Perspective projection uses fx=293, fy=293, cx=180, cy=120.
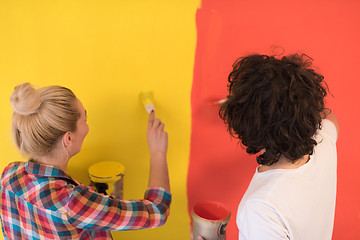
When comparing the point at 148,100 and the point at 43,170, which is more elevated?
the point at 148,100

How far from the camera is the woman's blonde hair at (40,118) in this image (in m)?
0.76

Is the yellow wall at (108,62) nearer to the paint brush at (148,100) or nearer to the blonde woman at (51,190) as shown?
the paint brush at (148,100)

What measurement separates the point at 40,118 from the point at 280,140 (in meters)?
0.62

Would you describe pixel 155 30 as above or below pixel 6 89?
above

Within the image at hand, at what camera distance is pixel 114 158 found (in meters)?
1.12

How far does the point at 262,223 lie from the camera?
69cm

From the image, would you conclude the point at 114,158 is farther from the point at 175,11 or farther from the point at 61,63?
the point at 175,11

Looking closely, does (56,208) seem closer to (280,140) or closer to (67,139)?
(67,139)

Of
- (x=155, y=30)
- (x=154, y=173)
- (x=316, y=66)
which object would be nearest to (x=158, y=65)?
(x=155, y=30)

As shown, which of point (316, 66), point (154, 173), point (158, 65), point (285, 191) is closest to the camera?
point (285, 191)

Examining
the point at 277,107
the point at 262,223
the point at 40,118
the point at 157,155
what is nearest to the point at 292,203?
A: the point at 262,223

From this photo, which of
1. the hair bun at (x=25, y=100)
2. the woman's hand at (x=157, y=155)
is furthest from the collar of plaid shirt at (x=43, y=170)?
the woman's hand at (x=157, y=155)

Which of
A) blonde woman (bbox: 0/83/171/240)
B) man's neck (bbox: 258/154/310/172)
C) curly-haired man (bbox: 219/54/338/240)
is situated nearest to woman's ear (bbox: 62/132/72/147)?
blonde woman (bbox: 0/83/171/240)

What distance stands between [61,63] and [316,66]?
0.93 metres
